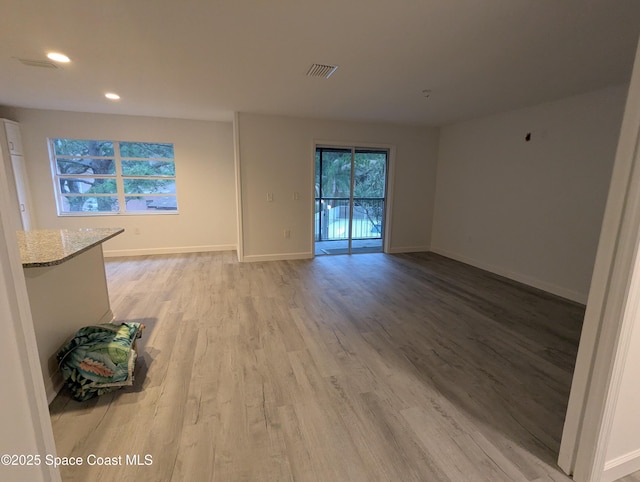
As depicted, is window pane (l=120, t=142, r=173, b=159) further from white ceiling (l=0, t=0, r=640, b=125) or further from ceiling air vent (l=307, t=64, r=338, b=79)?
ceiling air vent (l=307, t=64, r=338, b=79)

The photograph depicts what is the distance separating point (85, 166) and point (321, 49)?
4844mm

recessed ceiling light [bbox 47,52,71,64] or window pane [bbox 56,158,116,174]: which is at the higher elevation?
recessed ceiling light [bbox 47,52,71,64]


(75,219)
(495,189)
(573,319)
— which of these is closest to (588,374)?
(573,319)

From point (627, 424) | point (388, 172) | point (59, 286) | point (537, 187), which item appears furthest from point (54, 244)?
point (537, 187)

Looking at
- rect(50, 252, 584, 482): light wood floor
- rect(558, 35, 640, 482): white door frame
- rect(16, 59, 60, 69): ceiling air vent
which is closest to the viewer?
rect(558, 35, 640, 482): white door frame

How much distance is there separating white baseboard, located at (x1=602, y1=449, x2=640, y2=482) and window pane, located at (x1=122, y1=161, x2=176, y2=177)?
6.07 meters

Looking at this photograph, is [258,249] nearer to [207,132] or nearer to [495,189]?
[207,132]

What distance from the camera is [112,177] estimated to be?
5117mm

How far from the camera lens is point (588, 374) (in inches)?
50.8

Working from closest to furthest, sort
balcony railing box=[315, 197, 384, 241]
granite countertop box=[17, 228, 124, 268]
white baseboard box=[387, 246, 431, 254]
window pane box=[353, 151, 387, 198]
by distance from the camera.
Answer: granite countertop box=[17, 228, 124, 268] → window pane box=[353, 151, 387, 198] → balcony railing box=[315, 197, 384, 241] → white baseboard box=[387, 246, 431, 254]

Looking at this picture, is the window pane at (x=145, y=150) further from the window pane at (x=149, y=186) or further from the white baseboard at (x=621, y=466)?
the white baseboard at (x=621, y=466)

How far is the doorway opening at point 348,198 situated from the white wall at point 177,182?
5.63 ft

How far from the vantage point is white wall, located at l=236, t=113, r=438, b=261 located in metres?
4.73

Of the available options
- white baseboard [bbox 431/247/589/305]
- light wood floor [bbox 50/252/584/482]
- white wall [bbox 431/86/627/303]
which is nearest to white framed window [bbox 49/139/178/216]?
light wood floor [bbox 50/252/584/482]
